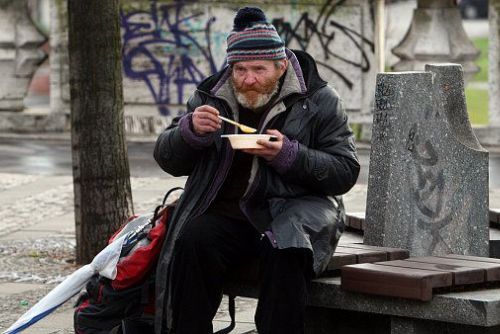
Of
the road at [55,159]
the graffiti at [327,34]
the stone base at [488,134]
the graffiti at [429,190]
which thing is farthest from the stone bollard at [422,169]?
the graffiti at [327,34]

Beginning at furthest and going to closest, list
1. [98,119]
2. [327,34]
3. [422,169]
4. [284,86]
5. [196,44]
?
[196,44], [327,34], [98,119], [422,169], [284,86]

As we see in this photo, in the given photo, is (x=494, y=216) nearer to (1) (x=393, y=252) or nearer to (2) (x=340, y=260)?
(1) (x=393, y=252)

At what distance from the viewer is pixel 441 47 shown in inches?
583

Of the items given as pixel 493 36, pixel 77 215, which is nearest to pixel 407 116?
pixel 77 215

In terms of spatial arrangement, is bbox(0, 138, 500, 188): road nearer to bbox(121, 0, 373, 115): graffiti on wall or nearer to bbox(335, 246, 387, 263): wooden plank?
bbox(121, 0, 373, 115): graffiti on wall

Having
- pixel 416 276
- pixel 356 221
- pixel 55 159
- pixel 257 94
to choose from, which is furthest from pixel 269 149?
pixel 55 159

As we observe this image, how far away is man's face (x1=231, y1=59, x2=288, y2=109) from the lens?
5805mm

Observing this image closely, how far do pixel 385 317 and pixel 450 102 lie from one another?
110cm

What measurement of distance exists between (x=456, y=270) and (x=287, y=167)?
2.46 feet

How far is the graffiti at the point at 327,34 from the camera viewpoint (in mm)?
14977

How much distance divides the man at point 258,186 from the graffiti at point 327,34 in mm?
9050

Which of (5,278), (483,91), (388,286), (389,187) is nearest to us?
(388,286)

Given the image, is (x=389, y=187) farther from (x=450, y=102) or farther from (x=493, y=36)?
(x=493, y=36)

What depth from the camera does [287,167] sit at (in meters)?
5.65
